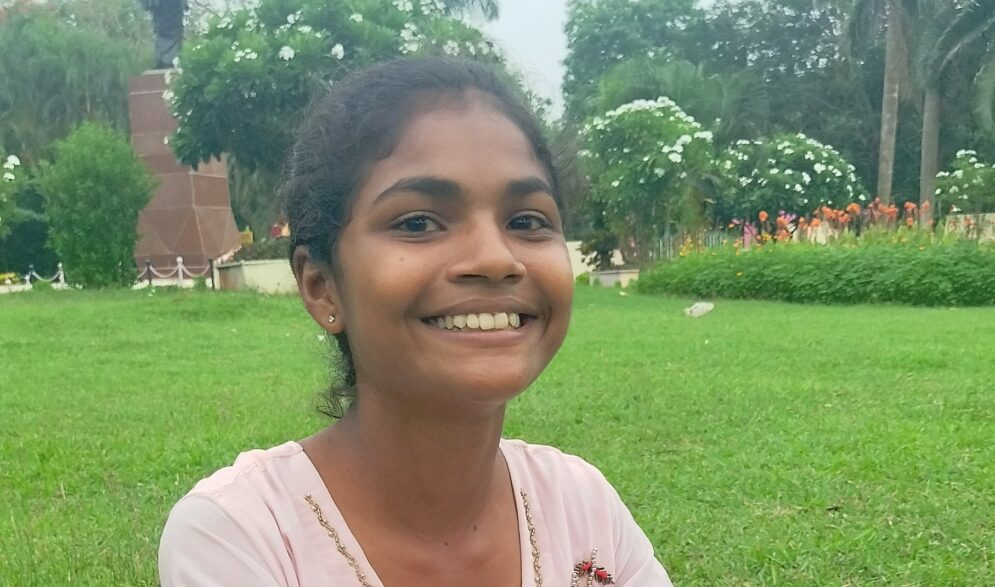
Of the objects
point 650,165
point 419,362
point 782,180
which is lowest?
point 419,362

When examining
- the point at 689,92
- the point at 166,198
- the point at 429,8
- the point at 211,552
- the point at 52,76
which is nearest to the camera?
the point at 211,552

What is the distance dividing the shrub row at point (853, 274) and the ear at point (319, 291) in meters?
10.9

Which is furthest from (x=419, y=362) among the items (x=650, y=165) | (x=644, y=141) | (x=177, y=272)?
(x=177, y=272)

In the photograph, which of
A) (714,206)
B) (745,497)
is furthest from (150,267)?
(745,497)

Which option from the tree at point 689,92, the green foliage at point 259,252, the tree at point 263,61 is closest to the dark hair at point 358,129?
the green foliage at point 259,252

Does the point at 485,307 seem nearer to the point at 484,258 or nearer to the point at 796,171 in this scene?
the point at 484,258

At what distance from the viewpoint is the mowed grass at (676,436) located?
2793 mm

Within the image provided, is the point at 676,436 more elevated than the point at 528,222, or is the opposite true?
the point at 528,222

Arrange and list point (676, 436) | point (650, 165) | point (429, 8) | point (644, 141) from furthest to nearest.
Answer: point (429, 8)
point (644, 141)
point (650, 165)
point (676, 436)

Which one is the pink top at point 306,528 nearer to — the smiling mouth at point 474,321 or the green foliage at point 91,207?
the smiling mouth at point 474,321

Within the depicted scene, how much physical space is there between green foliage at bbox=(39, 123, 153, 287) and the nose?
1423 cm

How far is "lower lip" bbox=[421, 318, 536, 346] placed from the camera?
1.28 m

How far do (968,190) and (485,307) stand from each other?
22.8 meters

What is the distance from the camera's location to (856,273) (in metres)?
11.7
